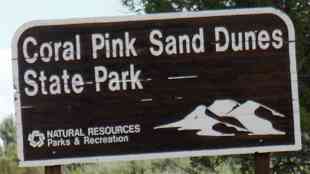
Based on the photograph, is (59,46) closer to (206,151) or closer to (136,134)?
(136,134)

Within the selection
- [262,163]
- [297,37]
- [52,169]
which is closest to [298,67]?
[297,37]

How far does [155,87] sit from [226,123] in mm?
835

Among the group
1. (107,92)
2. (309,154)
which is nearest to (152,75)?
(107,92)

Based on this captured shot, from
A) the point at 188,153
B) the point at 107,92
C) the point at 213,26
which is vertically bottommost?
the point at 188,153

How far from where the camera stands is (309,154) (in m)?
15.7

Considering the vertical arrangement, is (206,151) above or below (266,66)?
below

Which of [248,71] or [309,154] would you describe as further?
[309,154]

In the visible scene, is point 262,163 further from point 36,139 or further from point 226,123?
point 36,139

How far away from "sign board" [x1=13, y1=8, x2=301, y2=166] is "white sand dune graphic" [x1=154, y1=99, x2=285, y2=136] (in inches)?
0.4

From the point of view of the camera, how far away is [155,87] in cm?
825

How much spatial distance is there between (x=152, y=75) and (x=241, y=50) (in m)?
0.97

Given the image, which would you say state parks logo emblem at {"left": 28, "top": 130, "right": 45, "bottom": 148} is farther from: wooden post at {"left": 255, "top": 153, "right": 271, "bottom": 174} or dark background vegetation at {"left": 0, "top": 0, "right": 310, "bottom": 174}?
dark background vegetation at {"left": 0, "top": 0, "right": 310, "bottom": 174}

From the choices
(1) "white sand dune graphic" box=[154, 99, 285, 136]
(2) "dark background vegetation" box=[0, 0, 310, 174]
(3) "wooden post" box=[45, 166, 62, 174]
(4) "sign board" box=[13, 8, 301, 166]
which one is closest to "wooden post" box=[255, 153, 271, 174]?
(4) "sign board" box=[13, 8, 301, 166]

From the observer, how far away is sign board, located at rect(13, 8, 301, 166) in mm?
8188
